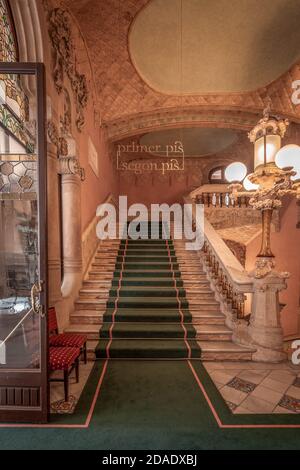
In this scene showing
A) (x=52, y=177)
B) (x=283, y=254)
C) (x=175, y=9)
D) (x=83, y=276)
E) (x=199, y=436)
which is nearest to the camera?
(x=199, y=436)

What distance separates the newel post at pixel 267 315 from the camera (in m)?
3.69

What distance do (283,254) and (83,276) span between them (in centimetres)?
714

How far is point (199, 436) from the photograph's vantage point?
221 cm

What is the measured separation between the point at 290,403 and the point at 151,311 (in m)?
2.38

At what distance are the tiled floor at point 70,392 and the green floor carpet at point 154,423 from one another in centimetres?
9

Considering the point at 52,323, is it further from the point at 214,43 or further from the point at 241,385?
the point at 214,43

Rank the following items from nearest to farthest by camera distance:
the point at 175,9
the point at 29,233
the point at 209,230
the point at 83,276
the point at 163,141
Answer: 1. the point at 29,233
2. the point at 175,9
3. the point at 83,276
4. the point at 209,230
5. the point at 163,141

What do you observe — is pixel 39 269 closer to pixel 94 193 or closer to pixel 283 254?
pixel 94 193

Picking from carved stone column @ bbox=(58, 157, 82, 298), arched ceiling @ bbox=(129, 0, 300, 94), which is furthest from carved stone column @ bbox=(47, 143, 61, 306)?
arched ceiling @ bbox=(129, 0, 300, 94)

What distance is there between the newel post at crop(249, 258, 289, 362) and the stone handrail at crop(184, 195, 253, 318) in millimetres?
204

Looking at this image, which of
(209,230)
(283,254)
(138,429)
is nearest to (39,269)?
(138,429)

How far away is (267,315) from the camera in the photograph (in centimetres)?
376

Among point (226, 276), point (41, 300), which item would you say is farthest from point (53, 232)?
point (226, 276)

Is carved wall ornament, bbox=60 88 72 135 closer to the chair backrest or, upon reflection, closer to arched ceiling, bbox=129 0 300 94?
arched ceiling, bbox=129 0 300 94
